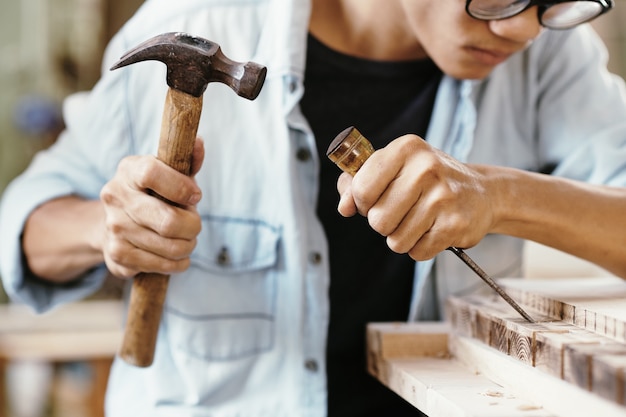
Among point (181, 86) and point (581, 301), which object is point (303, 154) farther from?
point (581, 301)

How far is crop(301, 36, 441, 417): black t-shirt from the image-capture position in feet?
5.09

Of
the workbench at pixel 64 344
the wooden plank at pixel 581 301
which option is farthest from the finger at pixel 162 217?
the workbench at pixel 64 344

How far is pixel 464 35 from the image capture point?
1.29 meters

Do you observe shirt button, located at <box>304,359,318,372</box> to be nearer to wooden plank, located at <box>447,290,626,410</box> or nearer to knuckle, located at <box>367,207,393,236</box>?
wooden plank, located at <box>447,290,626,410</box>

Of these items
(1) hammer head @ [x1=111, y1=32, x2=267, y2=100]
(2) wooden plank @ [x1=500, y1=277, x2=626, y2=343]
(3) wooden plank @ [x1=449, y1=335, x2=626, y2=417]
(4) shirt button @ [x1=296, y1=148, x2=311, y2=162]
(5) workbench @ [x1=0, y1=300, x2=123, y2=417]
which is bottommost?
(5) workbench @ [x1=0, y1=300, x2=123, y2=417]

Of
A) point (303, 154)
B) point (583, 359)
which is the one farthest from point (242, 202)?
point (583, 359)

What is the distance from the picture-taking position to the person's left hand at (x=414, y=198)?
97 centimetres

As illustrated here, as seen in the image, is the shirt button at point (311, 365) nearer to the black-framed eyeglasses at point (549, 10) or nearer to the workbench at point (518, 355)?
the workbench at point (518, 355)

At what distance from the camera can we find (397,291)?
63.3 inches

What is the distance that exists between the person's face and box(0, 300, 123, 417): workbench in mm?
2212

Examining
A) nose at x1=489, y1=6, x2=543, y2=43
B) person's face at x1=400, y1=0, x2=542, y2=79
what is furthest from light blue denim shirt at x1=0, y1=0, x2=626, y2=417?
nose at x1=489, y1=6, x2=543, y2=43

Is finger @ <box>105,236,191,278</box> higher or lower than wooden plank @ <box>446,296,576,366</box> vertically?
higher

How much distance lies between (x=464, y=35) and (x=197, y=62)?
1.66 ft

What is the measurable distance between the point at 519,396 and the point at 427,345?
332 millimetres
